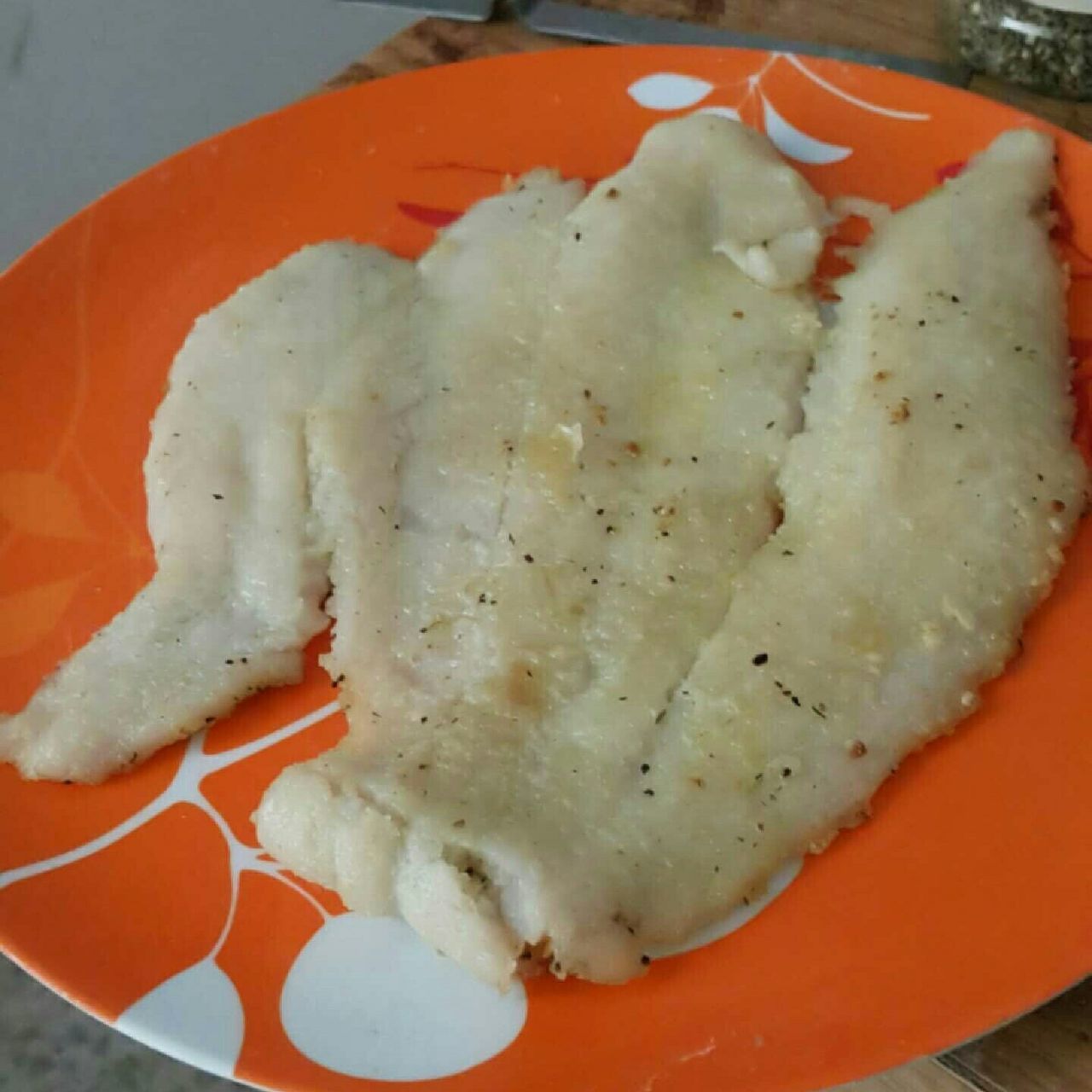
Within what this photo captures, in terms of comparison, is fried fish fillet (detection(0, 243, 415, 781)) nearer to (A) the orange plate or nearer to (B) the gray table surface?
(A) the orange plate

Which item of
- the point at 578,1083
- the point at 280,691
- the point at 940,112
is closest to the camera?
the point at 578,1083

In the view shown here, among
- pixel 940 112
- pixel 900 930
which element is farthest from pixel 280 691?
pixel 940 112

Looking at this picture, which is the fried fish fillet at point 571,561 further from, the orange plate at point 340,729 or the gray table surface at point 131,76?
the gray table surface at point 131,76

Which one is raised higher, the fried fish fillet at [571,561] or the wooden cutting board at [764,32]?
the wooden cutting board at [764,32]

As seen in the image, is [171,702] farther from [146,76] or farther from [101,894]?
[146,76]

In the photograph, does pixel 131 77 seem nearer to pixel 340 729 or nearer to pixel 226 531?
pixel 226 531

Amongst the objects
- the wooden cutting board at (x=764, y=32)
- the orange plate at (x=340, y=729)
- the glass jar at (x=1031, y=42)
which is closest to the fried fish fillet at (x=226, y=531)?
the orange plate at (x=340, y=729)

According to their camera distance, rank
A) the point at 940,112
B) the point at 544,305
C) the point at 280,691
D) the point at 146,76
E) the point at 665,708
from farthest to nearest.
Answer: the point at 146,76 → the point at 940,112 → the point at 544,305 → the point at 280,691 → the point at 665,708
